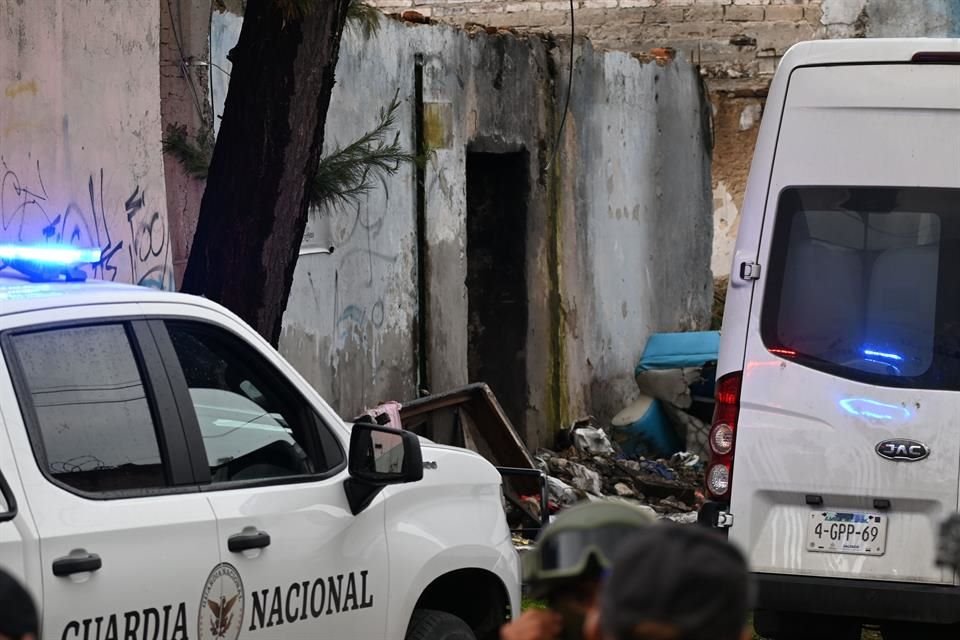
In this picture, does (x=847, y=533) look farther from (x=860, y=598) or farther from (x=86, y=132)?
(x=86, y=132)

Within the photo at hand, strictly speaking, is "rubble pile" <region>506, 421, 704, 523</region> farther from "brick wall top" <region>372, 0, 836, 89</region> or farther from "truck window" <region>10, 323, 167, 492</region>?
"brick wall top" <region>372, 0, 836, 89</region>

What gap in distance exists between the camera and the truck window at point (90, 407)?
4.00m

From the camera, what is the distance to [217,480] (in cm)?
445

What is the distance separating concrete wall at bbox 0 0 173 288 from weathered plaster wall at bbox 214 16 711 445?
1.27 metres

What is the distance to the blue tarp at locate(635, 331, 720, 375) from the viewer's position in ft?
44.7

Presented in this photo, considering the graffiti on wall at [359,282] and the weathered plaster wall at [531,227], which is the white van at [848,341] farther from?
the graffiti on wall at [359,282]

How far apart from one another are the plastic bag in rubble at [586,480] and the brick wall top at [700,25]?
829cm

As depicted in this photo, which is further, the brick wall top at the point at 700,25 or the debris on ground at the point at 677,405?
the brick wall top at the point at 700,25

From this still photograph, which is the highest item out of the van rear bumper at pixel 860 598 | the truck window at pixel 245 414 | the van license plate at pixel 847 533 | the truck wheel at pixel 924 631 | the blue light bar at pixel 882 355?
the truck window at pixel 245 414

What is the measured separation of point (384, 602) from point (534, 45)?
8.79m

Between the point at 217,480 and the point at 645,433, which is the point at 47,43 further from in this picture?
the point at 645,433

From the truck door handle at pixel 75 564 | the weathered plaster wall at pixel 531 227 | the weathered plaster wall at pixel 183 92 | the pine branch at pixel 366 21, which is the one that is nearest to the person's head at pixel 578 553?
the truck door handle at pixel 75 564

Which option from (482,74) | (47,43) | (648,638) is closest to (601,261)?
(482,74)

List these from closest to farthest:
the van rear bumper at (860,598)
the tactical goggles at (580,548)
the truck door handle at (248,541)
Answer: the tactical goggles at (580,548) < the truck door handle at (248,541) < the van rear bumper at (860,598)
